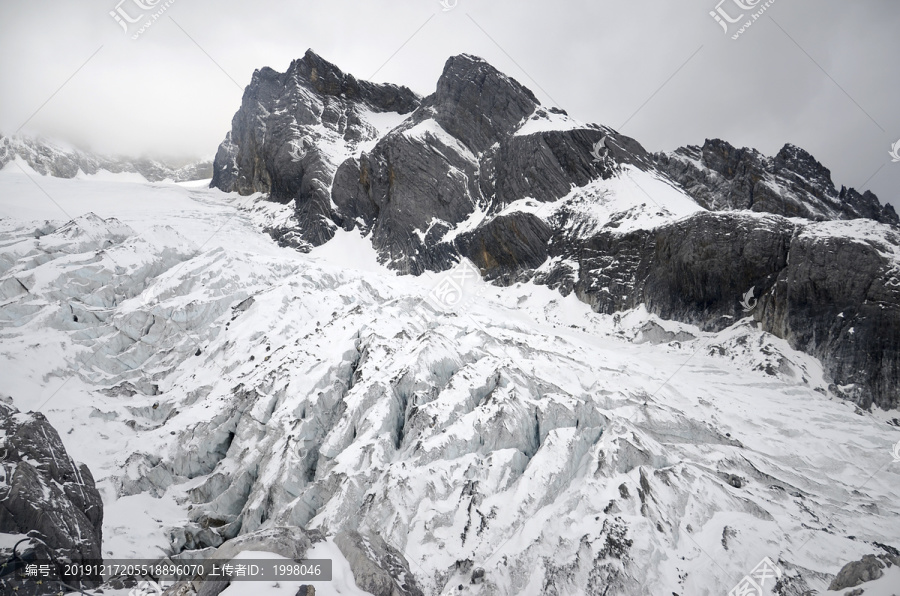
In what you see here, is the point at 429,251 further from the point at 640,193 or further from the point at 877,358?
the point at 877,358

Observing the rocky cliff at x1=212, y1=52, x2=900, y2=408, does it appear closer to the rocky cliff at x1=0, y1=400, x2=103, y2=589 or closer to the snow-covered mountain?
the snow-covered mountain

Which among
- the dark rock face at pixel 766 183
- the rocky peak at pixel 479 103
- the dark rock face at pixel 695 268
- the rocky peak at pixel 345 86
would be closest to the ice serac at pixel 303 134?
the rocky peak at pixel 345 86

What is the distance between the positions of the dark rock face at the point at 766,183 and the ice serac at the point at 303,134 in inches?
3335

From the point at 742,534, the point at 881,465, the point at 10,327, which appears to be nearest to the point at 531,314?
the point at 881,465

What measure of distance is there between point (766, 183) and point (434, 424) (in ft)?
341

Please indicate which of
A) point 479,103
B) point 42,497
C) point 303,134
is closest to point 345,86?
point 303,134

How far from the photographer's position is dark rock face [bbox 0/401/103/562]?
17.2 meters

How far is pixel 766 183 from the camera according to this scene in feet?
372

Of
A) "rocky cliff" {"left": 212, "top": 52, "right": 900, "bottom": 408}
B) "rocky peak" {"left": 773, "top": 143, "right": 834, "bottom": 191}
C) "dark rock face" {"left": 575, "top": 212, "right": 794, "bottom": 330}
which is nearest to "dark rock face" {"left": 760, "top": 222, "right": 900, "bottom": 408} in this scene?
"rocky cliff" {"left": 212, "top": 52, "right": 900, "bottom": 408}

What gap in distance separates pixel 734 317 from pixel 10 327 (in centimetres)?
9009

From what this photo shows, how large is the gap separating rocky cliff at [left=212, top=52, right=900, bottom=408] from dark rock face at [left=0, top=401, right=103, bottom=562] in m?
67.9

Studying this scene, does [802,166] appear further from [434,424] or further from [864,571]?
[864,571]

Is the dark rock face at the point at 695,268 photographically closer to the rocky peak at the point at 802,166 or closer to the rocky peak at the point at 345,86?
the rocky peak at the point at 802,166

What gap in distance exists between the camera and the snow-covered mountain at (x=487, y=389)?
3284cm
